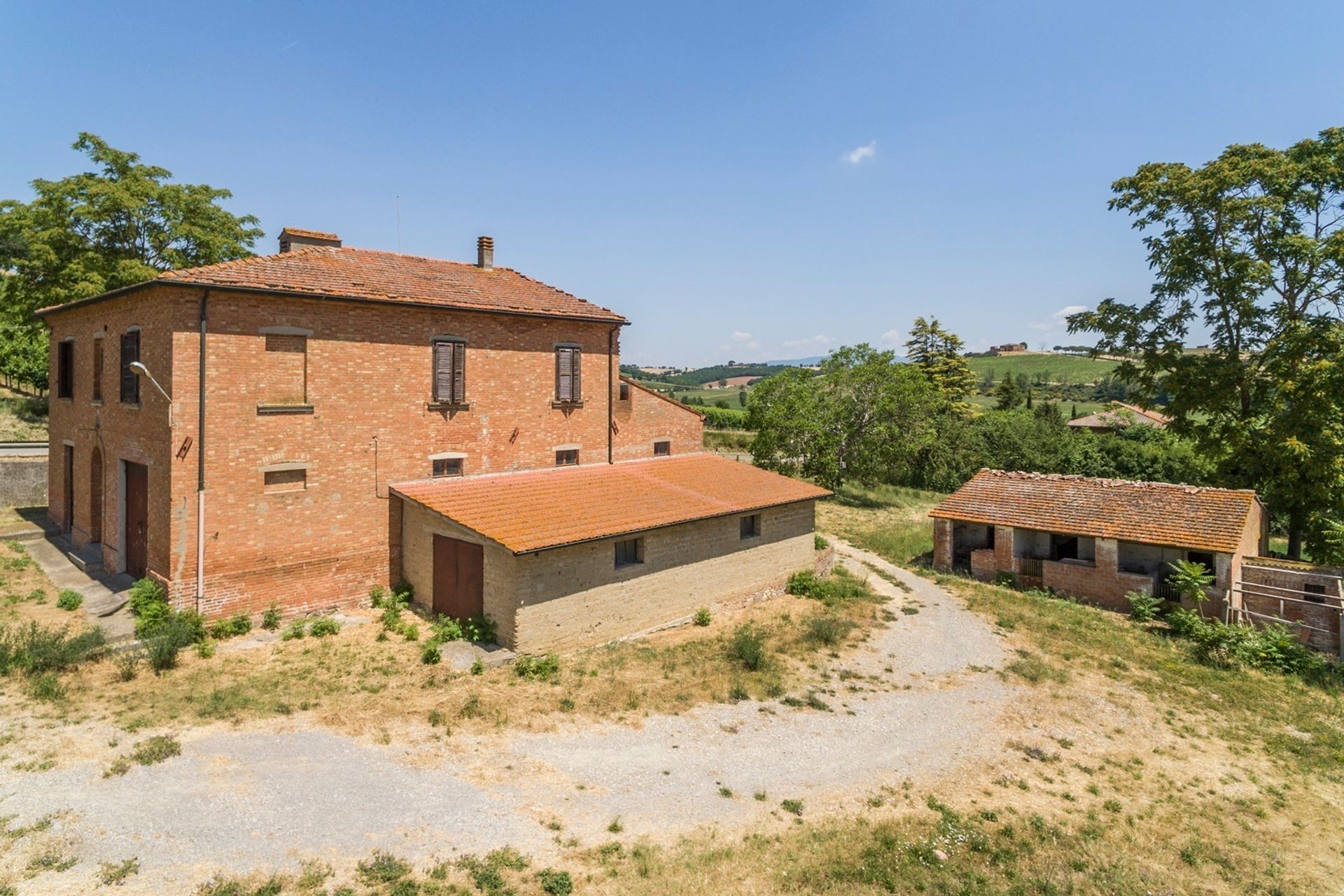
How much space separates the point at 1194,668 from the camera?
16.1 metres

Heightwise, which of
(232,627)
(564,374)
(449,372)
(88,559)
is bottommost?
(232,627)

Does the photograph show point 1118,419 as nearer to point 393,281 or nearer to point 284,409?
point 393,281

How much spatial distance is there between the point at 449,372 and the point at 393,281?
289 cm

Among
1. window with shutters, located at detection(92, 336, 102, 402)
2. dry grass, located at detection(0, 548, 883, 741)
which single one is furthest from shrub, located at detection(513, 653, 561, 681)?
window with shutters, located at detection(92, 336, 102, 402)

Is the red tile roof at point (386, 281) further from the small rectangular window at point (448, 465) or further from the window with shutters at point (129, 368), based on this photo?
the small rectangular window at point (448, 465)

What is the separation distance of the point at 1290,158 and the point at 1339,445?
11.4 metres

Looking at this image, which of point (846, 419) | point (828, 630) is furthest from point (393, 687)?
point (846, 419)

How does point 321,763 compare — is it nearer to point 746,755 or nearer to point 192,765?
point 192,765

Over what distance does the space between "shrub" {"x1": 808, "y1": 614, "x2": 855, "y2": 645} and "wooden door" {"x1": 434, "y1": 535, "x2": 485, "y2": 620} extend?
8.15 metres

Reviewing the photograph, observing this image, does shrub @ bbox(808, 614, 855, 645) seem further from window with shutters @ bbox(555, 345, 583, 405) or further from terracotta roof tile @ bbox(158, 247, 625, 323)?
terracotta roof tile @ bbox(158, 247, 625, 323)

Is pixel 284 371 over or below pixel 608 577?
over

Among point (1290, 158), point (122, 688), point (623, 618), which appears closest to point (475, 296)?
point (623, 618)

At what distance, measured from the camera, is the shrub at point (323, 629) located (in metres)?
14.8

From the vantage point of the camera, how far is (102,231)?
28188mm
